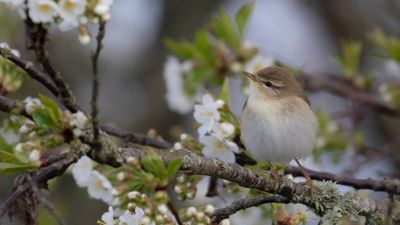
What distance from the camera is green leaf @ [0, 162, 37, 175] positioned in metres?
2.55

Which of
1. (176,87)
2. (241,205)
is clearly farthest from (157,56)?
(241,205)

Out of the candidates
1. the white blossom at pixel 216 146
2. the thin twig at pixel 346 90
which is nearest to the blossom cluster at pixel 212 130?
the white blossom at pixel 216 146

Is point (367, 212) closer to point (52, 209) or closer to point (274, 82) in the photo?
point (274, 82)

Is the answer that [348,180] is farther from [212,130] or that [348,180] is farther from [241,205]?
[241,205]

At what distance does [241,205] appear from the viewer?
283 cm

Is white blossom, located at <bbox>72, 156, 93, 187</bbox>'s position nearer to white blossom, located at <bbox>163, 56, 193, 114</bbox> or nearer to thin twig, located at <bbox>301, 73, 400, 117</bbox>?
white blossom, located at <bbox>163, 56, 193, 114</bbox>

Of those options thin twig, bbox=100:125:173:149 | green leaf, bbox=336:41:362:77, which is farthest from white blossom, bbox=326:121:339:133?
thin twig, bbox=100:125:173:149

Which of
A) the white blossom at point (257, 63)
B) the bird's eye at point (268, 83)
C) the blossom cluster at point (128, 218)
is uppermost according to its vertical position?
the white blossom at point (257, 63)

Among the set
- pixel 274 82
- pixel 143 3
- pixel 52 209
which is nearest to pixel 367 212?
pixel 274 82

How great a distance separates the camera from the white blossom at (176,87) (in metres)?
5.10

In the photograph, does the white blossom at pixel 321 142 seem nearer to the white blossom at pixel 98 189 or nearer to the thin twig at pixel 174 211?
the white blossom at pixel 98 189

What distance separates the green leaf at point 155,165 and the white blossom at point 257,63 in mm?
2628

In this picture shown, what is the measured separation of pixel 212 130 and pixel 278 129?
2.04 feet

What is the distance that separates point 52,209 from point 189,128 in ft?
18.2
